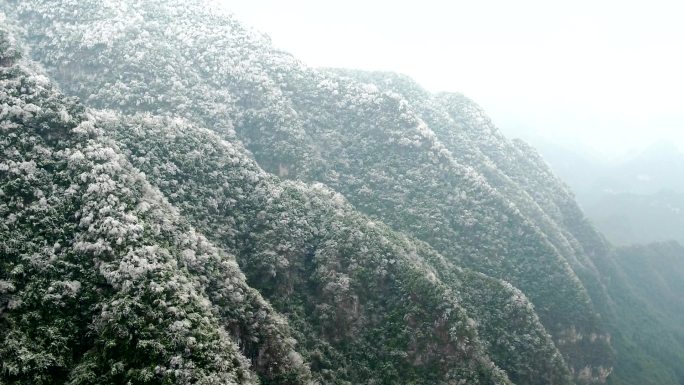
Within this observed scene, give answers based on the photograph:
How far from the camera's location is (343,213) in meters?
125

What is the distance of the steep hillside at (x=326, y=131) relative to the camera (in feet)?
482

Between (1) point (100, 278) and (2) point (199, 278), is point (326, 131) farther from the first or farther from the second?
(1) point (100, 278)

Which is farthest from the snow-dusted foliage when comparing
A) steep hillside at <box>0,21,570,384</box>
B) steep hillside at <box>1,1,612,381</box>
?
steep hillside at <box>1,1,612,381</box>

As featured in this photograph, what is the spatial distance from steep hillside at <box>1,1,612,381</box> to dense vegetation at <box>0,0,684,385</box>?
2.16 feet

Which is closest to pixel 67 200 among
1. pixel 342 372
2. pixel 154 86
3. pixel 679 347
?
pixel 342 372

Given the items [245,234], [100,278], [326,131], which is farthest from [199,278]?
[326,131]

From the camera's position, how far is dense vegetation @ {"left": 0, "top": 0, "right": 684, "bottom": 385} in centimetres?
6694

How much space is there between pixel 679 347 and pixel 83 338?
676 ft

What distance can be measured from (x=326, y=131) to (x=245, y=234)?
67316 millimetres

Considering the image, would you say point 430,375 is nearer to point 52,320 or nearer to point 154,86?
point 52,320

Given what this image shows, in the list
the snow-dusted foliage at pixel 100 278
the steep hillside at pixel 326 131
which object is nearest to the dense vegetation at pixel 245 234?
the snow-dusted foliage at pixel 100 278

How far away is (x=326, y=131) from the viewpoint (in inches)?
Result: 6555

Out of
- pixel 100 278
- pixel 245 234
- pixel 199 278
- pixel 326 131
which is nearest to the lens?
pixel 100 278

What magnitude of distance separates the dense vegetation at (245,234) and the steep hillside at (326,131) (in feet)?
2.16
